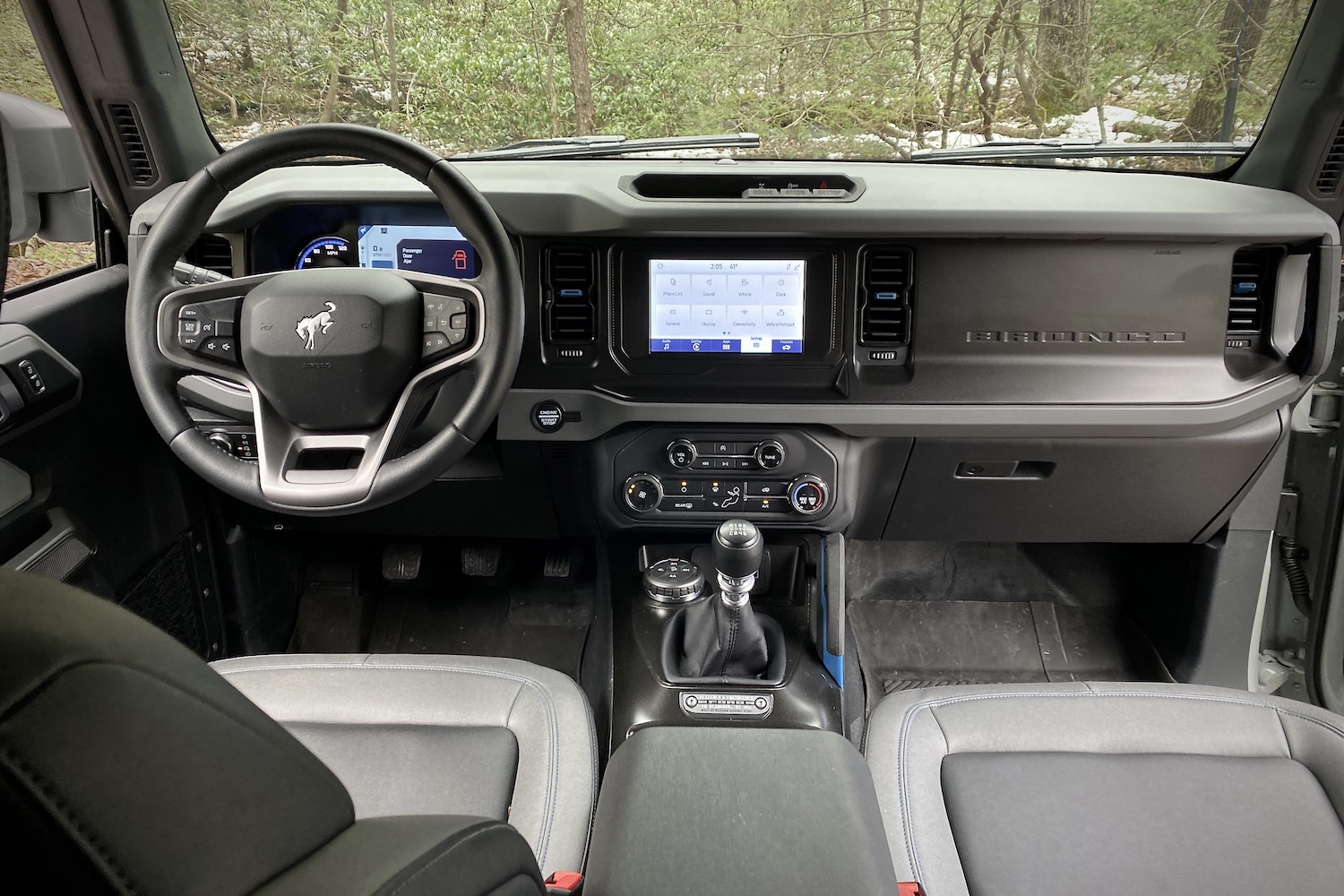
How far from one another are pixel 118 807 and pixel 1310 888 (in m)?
1.39

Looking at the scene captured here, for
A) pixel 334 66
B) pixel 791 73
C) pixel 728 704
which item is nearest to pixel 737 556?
pixel 728 704

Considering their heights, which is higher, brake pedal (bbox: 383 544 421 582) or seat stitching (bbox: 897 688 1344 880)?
seat stitching (bbox: 897 688 1344 880)

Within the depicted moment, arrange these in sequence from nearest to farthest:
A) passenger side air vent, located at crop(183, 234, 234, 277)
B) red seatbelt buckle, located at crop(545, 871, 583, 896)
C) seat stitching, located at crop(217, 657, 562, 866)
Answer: red seatbelt buckle, located at crop(545, 871, 583, 896), seat stitching, located at crop(217, 657, 562, 866), passenger side air vent, located at crop(183, 234, 234, 277)

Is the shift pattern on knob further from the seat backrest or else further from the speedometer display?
the seat backrest

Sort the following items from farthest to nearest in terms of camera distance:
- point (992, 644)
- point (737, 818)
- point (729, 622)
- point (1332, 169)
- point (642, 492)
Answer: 1. point (992, 644)
2. point (642, 492)
3. point (1332, 169)
4. point (729, 622)
5. point (737, 818)

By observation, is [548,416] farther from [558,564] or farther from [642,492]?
[558,564]

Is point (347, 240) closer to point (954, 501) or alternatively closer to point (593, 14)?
point (593, 14)

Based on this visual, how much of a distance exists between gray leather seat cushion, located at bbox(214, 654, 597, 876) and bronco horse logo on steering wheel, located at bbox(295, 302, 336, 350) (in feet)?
1.82

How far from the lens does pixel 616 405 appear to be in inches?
72.6

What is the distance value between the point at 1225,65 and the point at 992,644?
144cm

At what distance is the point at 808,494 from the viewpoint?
1907mm

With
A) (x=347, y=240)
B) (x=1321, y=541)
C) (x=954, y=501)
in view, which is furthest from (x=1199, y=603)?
(x=347, y=240)

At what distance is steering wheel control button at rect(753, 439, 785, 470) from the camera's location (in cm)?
187

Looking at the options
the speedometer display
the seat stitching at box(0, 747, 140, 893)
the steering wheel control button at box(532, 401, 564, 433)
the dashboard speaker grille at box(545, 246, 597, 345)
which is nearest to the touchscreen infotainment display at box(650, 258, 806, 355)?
the dashboard speaker grille at box(545, 246, 597, 345)
